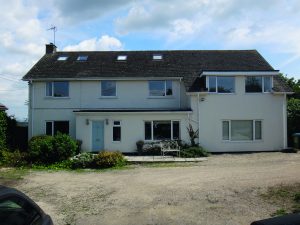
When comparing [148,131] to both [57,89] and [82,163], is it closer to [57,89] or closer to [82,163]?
[82,163]

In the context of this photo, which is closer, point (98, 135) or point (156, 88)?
point (98, 135)

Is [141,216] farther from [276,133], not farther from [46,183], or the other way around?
[276,133]


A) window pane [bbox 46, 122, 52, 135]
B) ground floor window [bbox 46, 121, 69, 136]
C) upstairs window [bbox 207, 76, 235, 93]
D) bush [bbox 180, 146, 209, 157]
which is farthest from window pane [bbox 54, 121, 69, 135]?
upstairs window [bbox 207, 76, 235, 93]

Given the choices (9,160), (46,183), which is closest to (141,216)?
(46,183)

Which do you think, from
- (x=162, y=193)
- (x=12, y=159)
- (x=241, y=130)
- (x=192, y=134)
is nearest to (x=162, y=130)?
(x=192, y=134)

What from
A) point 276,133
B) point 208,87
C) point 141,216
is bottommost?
point 141,216

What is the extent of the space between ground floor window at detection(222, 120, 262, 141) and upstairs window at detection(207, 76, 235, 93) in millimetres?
2180

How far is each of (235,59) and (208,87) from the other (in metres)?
5.87

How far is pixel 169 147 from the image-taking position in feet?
85.1

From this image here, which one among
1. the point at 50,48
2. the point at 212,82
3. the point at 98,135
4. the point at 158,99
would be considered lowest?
the point at 98,135

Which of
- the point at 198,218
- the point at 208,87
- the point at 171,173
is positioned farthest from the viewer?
the point at 208,87

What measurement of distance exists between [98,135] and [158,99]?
525 centimetres

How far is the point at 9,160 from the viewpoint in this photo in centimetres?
2228

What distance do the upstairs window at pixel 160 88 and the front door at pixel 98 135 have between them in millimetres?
4651
